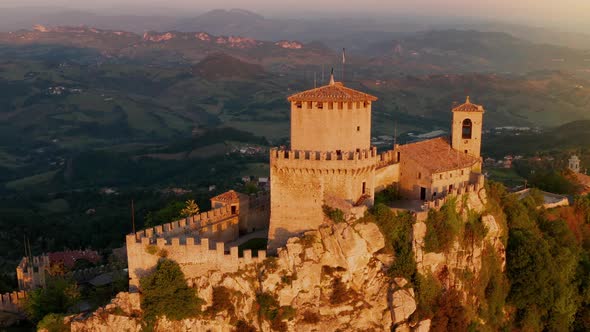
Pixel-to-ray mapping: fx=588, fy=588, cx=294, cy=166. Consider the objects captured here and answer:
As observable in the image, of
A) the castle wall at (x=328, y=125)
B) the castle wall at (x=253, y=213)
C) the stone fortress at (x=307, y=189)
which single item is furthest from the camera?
the castle wall at (x=253, y=213)

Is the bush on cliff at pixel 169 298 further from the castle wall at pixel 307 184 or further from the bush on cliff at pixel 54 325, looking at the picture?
the castle wall at pixel 307 184

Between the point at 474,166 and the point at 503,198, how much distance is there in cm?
327

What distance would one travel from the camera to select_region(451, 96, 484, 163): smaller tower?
155 ft

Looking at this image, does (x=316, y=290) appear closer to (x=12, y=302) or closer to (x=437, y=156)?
(x=437, y=156)

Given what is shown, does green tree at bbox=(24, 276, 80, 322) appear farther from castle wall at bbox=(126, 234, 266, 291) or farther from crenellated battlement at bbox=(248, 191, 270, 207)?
crenellated battlement at bbox=(248, 191, 270, 207)

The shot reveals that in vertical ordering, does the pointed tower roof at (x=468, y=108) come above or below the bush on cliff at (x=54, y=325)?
above

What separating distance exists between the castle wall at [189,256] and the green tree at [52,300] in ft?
22.9

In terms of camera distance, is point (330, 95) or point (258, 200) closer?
point (330, 95)

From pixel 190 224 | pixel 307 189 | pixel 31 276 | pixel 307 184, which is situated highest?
pixel 307 184

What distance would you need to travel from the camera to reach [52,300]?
130 ft

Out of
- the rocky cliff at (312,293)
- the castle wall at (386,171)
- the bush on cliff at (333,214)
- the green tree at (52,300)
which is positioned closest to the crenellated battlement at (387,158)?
the castle wall at (386,171)

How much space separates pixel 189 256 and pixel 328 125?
11.7m

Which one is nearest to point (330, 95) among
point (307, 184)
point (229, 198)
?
point (307, 184)

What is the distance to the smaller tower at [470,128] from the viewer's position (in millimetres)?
47094
